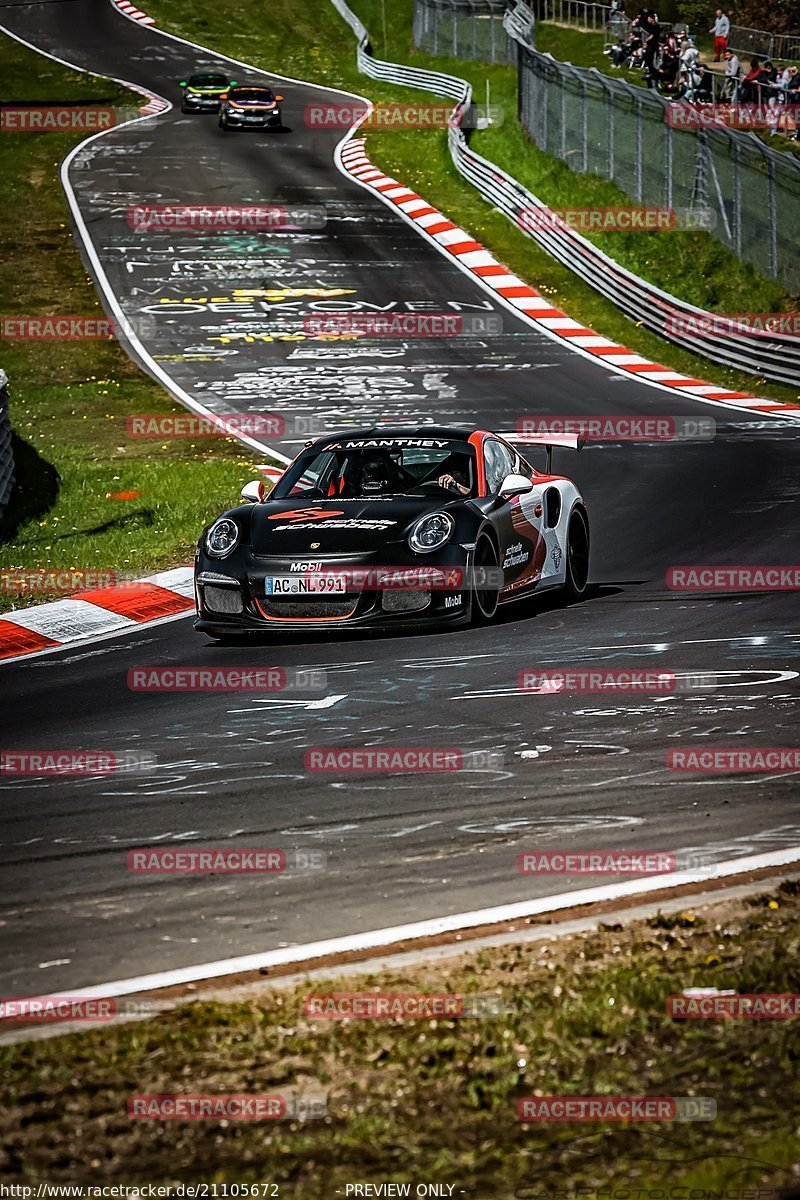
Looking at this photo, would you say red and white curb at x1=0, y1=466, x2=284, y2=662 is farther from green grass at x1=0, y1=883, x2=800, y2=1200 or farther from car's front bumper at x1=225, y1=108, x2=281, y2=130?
car's front bumper at x1=225, y1=108, x2=281, y2=130

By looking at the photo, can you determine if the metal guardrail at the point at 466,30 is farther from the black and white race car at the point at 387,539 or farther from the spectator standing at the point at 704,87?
the black and white race car at the point at 387,539

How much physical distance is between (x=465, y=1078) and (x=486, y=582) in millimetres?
6656

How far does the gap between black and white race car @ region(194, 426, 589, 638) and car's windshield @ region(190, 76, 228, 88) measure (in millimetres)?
39287

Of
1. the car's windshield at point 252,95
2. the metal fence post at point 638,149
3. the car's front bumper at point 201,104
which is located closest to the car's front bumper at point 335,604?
the metal fence post at point 638,149

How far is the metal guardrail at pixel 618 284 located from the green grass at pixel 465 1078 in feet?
64.2

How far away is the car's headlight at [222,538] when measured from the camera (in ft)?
35.9

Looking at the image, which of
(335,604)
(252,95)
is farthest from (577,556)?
(252,95)

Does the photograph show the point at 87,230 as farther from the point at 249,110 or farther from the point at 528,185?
the point at 249,110

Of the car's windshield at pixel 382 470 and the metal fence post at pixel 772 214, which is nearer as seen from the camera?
the car's windshield at pixel 382 470

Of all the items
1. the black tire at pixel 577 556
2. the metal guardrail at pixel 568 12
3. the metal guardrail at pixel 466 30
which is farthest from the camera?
the metal guardrail at pixel 466 30

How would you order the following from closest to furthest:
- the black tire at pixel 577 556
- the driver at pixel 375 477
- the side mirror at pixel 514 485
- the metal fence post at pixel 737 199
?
the side mirror at pixel 514 485 → the driver at pixel 375 477 → the black tire at pixel 577 556 → the metal fence post at pixel 737 199

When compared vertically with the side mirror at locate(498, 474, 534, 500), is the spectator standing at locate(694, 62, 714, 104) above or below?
above

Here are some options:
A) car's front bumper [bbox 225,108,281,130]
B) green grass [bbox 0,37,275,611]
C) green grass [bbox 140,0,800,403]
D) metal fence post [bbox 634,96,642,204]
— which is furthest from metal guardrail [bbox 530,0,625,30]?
metal fence post [bbox 634,96,642,204]

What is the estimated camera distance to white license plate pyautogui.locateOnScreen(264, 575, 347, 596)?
34.6ft
